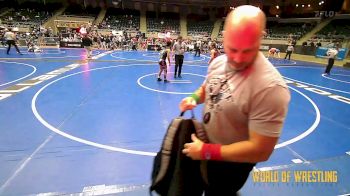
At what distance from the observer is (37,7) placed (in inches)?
1734

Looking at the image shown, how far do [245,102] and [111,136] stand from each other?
442 cm

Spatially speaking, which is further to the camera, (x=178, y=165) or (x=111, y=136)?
(x=111, y=136)

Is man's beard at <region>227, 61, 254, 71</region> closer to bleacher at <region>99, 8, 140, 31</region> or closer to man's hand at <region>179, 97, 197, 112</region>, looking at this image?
man's hand at <region>179, 97, 197, 112</region>

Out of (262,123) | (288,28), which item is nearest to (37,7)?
(288,28)

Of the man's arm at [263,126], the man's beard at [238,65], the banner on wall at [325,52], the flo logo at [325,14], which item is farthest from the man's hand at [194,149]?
the flo logo at [325,14]

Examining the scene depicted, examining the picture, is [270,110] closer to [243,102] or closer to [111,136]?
[243,102]

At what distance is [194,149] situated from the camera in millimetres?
1583

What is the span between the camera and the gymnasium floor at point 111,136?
11.7ft

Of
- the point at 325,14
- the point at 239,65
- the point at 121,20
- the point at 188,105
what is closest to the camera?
the point at 239,65

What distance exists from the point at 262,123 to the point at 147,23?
4778cm

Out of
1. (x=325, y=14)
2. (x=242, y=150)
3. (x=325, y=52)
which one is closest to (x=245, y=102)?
(x=242, y=150)

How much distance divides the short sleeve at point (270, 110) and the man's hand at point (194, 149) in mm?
369

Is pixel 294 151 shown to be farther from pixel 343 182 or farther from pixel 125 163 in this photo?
pixel 125 163

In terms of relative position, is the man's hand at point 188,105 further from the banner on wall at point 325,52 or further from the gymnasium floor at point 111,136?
the banner on wall at point 325,52
